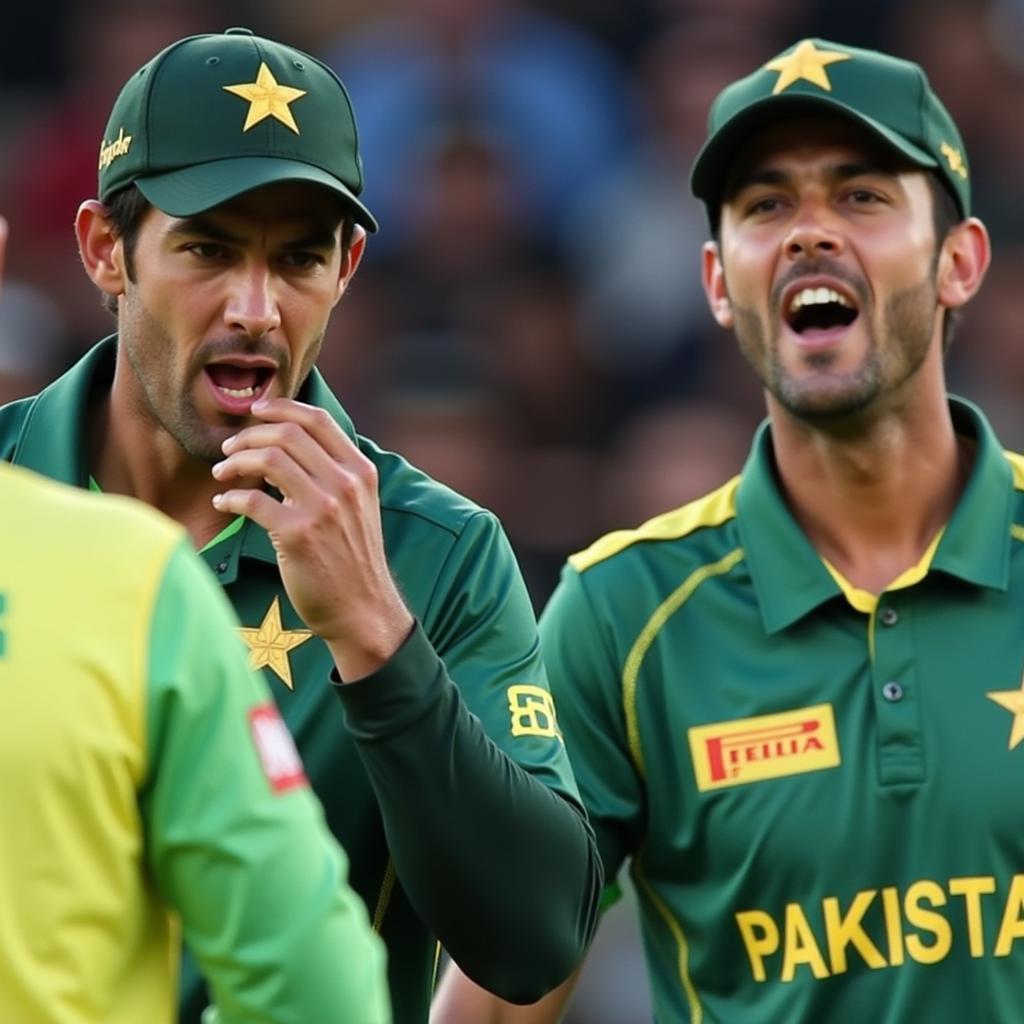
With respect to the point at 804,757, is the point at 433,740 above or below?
below

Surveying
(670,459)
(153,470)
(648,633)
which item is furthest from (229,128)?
(670,459)

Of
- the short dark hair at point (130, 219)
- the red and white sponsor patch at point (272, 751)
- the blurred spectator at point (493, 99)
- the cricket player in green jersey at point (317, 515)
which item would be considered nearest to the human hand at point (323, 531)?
the cricket player in green jersey at point (317, 515)

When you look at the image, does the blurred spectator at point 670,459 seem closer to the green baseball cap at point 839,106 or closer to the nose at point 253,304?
the green baseball cap at point 839,106

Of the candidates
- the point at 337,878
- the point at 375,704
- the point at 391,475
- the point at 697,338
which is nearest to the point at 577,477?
the point at 697,338

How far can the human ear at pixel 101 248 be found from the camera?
367 cm

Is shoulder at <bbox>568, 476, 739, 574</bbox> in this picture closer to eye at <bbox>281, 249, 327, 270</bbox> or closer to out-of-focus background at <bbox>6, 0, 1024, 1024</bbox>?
eye at <bbox>281, 249, 327, 270</bbox>

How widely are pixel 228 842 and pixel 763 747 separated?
74.8 inches

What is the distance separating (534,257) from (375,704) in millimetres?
5625

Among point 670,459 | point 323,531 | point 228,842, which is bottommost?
point 228,842

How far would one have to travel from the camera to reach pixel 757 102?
4262 millimetres

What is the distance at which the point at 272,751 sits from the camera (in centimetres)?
229

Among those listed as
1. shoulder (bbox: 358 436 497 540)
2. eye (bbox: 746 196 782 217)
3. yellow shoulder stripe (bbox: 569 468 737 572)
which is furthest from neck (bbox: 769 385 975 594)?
shoulder (bbox: 358 436 497 540)

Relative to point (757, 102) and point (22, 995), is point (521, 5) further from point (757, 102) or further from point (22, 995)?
point (22, 995)

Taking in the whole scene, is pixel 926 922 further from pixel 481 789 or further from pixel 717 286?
pixel 717 286
